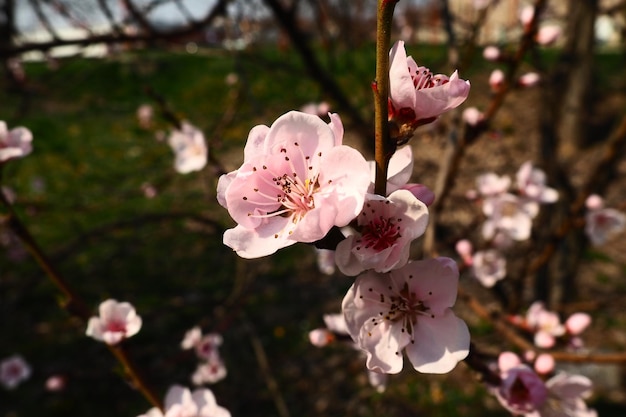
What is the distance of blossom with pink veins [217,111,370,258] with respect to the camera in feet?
2.30

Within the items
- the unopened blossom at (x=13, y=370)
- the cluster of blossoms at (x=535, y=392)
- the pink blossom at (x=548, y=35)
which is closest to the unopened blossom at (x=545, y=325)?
the cluster of blossoms at (x=535, y=392)

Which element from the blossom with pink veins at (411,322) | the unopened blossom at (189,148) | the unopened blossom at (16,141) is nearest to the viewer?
the blossom with pink veins at (411,322)

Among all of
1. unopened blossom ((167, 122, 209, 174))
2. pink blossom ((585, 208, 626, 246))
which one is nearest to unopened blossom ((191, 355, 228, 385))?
unopened blossom ((167, 122, 209, 174))

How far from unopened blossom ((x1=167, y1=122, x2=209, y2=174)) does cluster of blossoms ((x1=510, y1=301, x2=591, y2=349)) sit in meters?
1.61

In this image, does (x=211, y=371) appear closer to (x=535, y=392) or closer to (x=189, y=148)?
(x=189, y=148)

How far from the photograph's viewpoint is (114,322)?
1.33 meters

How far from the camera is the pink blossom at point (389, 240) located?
0.73 metres

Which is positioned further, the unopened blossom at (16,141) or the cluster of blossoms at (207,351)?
the cluster of blossoms at (207,351)

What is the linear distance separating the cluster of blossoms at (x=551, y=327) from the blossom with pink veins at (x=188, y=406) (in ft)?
3.58

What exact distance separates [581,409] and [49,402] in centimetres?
391

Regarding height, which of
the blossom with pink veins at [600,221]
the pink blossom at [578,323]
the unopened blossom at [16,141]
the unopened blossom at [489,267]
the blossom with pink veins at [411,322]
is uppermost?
the unopened blossom at [16,141]

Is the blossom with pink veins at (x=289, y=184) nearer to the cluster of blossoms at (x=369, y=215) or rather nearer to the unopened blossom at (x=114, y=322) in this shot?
the cluster of blossoms at (x=369, y=215)

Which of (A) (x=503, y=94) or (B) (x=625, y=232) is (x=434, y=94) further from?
(B) (x=625, y=232)

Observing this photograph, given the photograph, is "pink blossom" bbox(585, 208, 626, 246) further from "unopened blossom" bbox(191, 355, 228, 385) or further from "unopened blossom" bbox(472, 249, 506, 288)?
"unopened blossom" bbox(191, 355, 228, 385)
